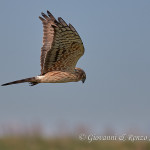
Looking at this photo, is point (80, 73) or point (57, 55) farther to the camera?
point (80, 73)

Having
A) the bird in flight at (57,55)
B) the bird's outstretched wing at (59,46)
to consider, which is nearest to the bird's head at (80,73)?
the bird in flight at (57,55)

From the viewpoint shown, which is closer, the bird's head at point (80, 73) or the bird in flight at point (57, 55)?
the bird in flight at point (57, 55)

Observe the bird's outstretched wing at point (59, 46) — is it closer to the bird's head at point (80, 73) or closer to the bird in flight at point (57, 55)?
the bird in flight at point (57, 55)

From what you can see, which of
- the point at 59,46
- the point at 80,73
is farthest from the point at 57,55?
the point at 80,73

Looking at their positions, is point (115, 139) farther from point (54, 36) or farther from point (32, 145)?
point (54, 36)

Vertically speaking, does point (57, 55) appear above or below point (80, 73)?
above

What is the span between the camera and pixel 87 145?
1339 cm

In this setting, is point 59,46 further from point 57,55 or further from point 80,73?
point 80,73

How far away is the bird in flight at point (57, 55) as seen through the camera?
35.5ft

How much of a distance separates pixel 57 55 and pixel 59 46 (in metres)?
0.24

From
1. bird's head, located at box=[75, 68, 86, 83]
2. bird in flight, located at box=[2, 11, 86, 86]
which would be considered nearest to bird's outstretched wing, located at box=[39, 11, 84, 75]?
bird in flight, located at box=[2, 11, 86, 86]

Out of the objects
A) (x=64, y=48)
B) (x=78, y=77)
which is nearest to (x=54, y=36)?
(x=64, y=48)

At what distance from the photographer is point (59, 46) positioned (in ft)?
36.1

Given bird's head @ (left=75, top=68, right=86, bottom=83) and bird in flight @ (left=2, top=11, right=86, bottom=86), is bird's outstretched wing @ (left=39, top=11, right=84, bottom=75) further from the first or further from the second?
bird's head @ (left=75, top=68, right=86, bottom=83)
